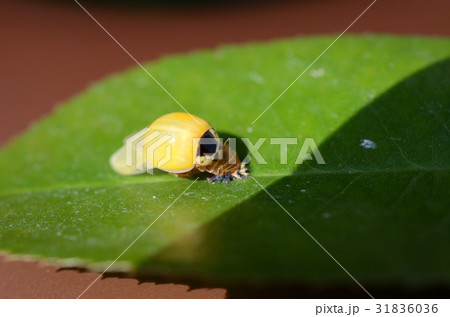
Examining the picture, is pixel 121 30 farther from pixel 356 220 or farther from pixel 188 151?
pixel 356 220

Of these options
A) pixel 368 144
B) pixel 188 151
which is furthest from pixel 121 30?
pixel 368 144

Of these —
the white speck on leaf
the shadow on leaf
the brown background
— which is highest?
the brown background

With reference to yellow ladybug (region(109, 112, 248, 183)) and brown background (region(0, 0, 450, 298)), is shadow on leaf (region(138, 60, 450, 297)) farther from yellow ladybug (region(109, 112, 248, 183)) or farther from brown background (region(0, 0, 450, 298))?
brown background (region(0, 0, 450, 298))

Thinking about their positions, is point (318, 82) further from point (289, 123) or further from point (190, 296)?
point (190, 296)

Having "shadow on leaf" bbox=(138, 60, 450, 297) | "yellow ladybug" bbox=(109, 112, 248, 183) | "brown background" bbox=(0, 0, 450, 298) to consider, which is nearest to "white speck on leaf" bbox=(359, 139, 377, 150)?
"shadow on leaf" bbox=(138, 60, 450, 297)

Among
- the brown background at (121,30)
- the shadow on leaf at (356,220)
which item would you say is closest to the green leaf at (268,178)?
the shadow on leaf at (356,220)

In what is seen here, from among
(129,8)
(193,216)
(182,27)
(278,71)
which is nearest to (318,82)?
(278,71)

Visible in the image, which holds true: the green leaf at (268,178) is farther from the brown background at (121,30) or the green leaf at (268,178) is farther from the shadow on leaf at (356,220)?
the brown background at (121,30)
